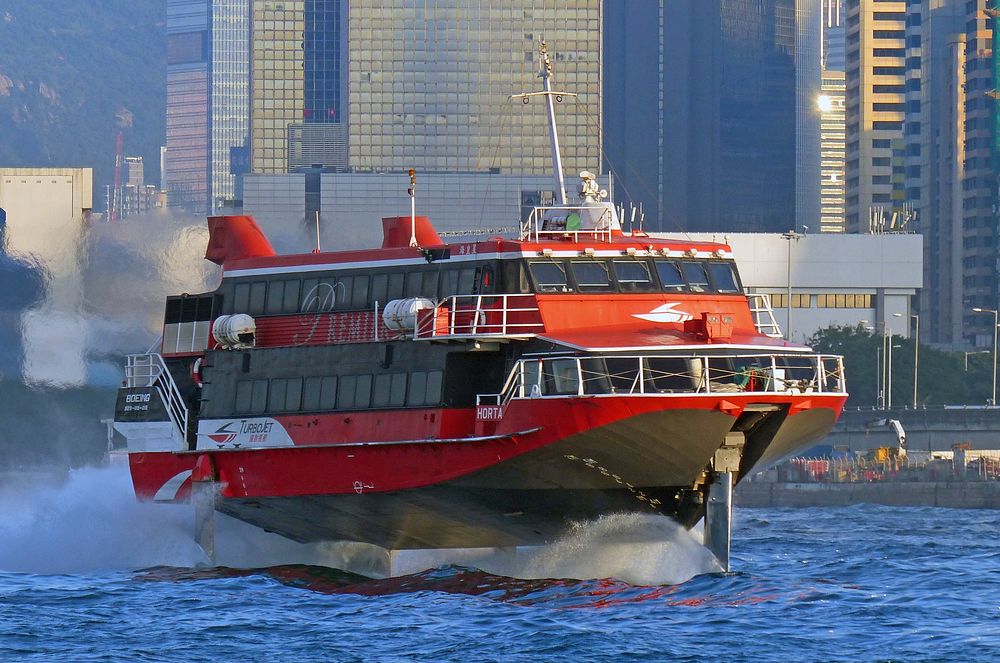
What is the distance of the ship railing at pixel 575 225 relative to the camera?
44.7m

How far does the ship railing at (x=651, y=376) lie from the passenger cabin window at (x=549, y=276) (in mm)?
2112

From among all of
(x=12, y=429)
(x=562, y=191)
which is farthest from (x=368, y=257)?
(x=12, y=429)

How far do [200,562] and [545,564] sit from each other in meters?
9.57

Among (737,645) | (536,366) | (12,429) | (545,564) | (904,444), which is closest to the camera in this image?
(737,645)

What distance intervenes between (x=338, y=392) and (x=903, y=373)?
4204 inches

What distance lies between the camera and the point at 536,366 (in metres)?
41.1

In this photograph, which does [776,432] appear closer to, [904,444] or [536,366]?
[536,366]

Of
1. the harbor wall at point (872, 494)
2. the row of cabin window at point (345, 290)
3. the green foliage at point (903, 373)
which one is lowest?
the harbor wall at point (872, 494)

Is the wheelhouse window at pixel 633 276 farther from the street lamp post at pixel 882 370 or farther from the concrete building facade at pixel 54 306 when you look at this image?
the street lamp post at pixel 882 370

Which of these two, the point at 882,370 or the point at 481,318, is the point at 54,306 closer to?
the point at 481,318

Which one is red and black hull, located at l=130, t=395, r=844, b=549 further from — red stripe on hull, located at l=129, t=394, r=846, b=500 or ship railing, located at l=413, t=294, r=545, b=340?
ship railing, located at l=413, t=294, r=545, b=340

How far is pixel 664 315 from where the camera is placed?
140 ft

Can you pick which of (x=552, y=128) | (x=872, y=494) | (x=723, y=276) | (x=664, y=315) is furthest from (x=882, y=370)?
(x=664, y=315)

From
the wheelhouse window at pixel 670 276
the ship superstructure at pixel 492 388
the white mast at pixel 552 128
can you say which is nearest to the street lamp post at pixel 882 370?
the white mast at pixel 552 128
